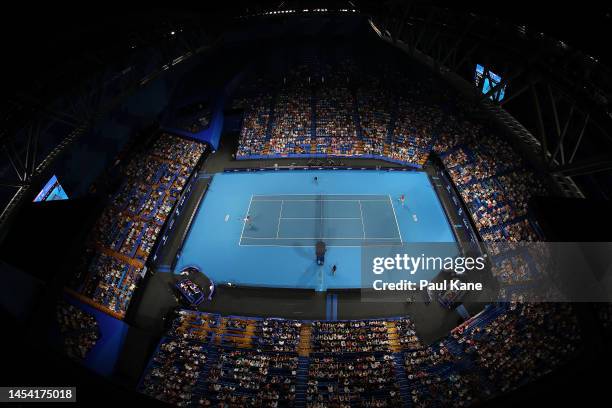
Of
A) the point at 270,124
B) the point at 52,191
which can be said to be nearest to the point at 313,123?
the point at 270,124

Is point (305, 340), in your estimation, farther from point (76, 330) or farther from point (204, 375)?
point (76, 330)

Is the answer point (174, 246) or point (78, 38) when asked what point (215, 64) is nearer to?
point (78, 38)

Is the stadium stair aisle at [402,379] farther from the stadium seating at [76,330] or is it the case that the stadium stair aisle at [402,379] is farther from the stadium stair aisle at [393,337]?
the stadium seating at [76,330]

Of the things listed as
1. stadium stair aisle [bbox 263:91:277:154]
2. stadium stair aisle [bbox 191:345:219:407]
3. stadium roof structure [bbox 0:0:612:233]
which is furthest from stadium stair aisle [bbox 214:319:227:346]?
stadium stair aisle [bbox 263:91:277:154]

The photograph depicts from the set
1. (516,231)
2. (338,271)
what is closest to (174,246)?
(338,271)

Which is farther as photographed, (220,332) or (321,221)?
(321,221)

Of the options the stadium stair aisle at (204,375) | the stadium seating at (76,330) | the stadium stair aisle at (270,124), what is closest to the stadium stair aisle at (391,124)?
the stadium stair aisle at (270,124)
